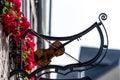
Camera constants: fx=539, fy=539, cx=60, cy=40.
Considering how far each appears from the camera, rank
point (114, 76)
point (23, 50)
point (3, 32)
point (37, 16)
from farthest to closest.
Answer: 1. point (114, 76)
2. point (37, 16)
3. point (23, 50)
4. point (3, 32)

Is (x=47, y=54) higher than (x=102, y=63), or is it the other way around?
(x=47, y=54)

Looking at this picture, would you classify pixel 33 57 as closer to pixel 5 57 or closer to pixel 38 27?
pixel 5 57

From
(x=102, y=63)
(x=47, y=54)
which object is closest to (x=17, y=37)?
(x=47, y=54)

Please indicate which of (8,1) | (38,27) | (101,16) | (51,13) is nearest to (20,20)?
(8,1)

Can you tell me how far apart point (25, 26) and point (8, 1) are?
0.72m

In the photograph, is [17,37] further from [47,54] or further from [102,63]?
[102,63]

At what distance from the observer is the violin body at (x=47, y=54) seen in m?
8.16

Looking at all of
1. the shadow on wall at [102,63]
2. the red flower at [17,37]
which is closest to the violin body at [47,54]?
the red flower at [17,37]

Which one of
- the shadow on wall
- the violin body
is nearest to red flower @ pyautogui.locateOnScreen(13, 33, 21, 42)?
the violin body

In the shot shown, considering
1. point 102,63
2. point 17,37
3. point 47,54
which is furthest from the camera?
point 102,63

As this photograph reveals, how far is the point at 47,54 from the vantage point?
27.3 ft

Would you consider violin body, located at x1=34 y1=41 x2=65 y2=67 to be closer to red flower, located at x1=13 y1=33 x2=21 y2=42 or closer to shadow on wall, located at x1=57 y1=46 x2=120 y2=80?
red flower, located at x1=13 y1=33 x2=21 y2=42

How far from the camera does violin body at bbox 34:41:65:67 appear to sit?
8156 mm

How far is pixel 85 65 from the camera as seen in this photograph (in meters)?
7.93
